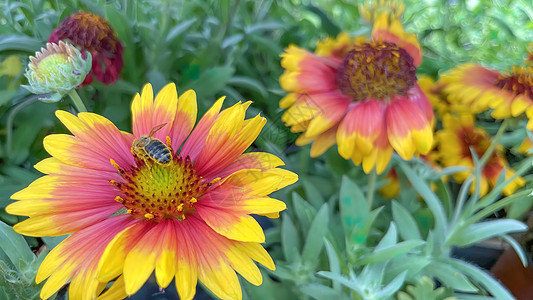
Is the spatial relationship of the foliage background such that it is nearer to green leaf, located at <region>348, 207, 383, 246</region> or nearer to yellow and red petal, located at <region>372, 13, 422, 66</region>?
green leaf, located at <region>348, 207, 383, 246</region>

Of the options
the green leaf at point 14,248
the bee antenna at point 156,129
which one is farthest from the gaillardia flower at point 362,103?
the green leaf at point 14,248

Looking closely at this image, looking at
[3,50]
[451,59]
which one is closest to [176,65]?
[3,50]

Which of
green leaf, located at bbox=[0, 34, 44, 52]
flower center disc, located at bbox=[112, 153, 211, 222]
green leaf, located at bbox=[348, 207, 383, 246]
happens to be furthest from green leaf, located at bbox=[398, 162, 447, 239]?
green leaf, located at bbox=[0, 34, 44, 52]

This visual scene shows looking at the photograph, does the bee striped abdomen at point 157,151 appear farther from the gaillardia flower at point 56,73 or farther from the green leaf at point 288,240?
the green leaf at point 288,240

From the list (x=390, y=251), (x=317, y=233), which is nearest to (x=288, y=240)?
(x=317, y=233)

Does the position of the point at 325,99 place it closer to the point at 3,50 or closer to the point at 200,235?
the point at 200,235

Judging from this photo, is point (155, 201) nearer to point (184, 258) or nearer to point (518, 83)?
point (184, 258)

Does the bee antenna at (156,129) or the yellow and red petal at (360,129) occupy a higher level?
the bee antenna at (156,129)
